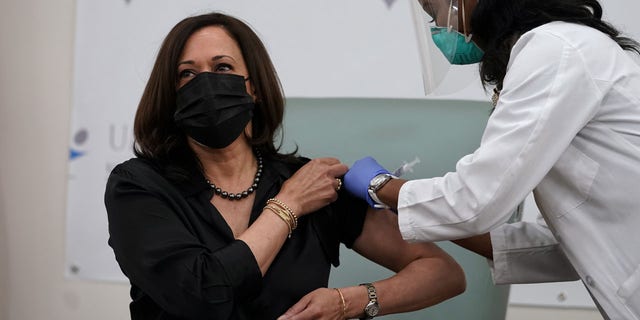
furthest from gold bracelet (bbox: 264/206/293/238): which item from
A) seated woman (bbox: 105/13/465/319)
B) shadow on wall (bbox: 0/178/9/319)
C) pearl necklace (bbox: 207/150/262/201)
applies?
shadow on wall (bbox: 0/178/9/319)

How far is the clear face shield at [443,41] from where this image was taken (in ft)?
4.82

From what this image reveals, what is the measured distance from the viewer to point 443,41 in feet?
4.94

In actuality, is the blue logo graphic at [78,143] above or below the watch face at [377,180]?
below

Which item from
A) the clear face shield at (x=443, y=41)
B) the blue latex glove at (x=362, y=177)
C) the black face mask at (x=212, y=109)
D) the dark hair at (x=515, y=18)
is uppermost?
the dark hair at (x=515, y=18)

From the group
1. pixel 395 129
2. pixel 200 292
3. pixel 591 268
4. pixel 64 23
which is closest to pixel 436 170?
pixel 395 129

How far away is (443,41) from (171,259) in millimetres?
707

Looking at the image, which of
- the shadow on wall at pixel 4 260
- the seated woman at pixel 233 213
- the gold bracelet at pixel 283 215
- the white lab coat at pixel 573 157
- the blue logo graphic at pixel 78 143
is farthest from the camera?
the shadow on wall at pixel 4 260

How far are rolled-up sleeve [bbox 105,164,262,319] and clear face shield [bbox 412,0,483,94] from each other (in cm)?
57

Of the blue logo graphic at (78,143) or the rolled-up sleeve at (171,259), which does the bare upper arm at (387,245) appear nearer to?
the rolled-up sleeve at (171,259)

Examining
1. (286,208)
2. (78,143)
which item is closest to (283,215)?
(286,208)

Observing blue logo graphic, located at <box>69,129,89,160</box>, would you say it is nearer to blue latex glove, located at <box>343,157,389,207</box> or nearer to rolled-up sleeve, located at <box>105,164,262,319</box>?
rolled-up sleeve, located at <box>105,164,262,319</box>

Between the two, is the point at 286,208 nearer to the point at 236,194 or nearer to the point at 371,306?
the point at 236,194

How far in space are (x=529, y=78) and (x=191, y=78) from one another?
0.74 meters

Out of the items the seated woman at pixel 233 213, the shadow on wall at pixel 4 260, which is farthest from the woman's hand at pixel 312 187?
the shadow on wall at pixel 4 260
